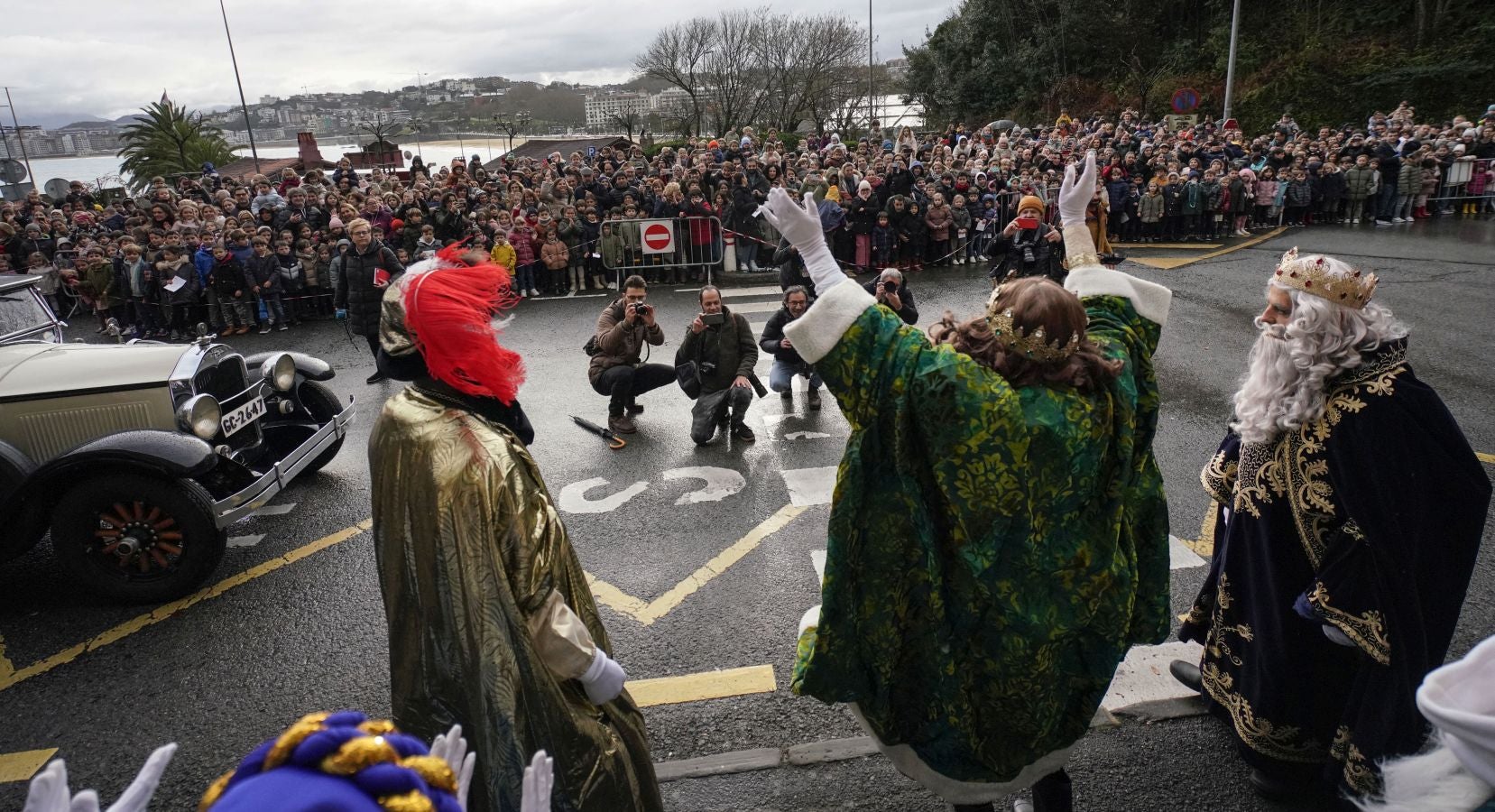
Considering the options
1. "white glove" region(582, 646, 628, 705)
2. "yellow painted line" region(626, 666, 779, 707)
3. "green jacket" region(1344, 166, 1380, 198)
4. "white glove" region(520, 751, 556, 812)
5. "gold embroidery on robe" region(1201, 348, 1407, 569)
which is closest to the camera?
"white glove" region(520, 751, 556, 812)

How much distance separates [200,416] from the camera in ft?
17.6

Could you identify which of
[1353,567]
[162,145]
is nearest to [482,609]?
[1353,567]

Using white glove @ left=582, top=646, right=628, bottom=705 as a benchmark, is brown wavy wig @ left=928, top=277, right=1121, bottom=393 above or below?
above

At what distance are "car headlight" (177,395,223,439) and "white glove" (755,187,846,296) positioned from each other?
4.70m

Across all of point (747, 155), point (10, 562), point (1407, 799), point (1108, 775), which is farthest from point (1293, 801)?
point (747, 155)

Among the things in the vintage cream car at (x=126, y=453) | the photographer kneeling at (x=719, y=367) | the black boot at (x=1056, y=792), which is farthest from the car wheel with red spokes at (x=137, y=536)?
the black boot at (x=1056, y=792)

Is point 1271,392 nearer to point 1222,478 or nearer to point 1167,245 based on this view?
point 1222,478

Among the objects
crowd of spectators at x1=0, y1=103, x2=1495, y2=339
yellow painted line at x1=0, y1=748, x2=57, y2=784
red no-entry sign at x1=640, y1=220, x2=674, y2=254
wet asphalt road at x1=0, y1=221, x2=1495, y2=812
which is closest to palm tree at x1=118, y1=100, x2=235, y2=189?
crowd of spectators at x1=0, y1=103, x2=1495, y2=339

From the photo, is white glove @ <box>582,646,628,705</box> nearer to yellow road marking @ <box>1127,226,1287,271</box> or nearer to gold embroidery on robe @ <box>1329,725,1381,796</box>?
gold embroidery on robe @ <box>1329,725,1381,796</box>

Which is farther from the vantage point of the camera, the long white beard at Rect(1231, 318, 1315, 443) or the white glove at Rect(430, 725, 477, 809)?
the long white beard at Rect(1231, 318, 1315, 443)

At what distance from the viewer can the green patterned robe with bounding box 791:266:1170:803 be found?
217 centimetres

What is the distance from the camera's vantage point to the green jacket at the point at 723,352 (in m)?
7.52

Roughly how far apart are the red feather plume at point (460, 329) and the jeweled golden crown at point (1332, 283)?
108 inches

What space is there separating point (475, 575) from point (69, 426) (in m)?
4.88
